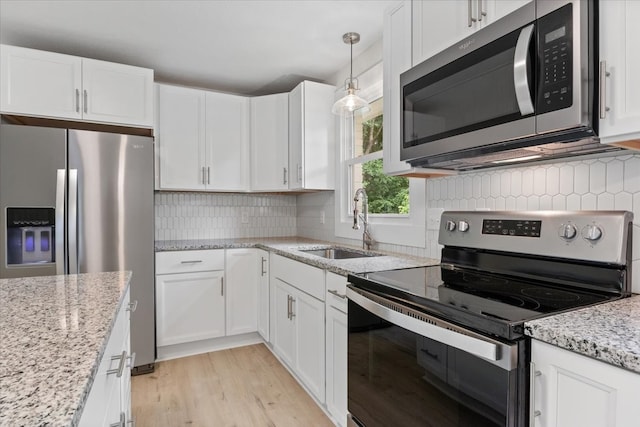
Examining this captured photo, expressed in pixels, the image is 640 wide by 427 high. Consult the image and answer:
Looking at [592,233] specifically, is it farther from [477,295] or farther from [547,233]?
[477,295]

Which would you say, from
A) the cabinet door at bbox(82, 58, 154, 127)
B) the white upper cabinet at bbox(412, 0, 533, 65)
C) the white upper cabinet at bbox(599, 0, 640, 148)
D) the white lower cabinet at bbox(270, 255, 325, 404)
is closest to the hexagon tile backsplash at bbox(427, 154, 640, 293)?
the white upper cabinet at bbox(599, 0, 640, 148)

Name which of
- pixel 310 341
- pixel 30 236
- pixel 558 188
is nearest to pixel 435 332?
pixel 558 188

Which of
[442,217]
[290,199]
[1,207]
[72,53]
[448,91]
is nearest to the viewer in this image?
[448,91]

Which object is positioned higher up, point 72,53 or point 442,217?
point 72,53

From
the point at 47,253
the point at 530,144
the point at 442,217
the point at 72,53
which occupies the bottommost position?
the point at 47,253

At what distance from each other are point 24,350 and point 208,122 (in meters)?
2.68

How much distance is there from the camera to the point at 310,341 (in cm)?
209

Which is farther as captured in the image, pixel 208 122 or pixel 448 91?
pixel 208 122

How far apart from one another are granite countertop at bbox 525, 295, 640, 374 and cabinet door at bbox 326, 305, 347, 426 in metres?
0.97

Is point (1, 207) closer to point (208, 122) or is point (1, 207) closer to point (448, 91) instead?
point (208, 122)

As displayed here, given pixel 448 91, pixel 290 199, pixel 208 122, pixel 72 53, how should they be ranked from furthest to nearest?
pixel 290 199 → pixel 208 122 → pixel 72 53 → pixel 448 91

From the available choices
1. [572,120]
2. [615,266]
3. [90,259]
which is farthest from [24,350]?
[90,259]

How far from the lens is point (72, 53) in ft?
8.81

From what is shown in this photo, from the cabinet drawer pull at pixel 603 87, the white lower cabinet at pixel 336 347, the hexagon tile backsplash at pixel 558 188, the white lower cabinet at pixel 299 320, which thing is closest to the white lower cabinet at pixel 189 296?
the white lower cabinet at pixel 299 320
